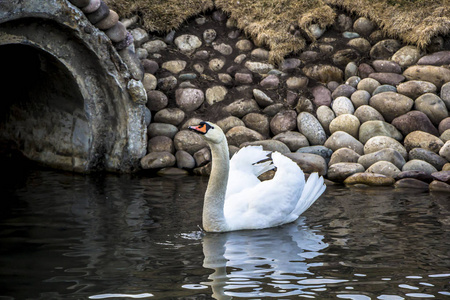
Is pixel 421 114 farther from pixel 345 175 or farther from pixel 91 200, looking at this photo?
pixel 91 200

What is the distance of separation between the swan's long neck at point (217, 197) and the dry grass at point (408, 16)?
6279 mm

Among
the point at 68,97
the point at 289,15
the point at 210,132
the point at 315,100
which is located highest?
the point at 289,15

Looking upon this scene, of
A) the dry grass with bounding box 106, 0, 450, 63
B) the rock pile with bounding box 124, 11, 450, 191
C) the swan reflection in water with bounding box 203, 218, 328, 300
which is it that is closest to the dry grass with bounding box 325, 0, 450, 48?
the dry grass with bounding box 106, 0, 450, 63

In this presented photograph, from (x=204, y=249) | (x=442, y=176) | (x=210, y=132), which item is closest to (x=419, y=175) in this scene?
(x=442, y=176)

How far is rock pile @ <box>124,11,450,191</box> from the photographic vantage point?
9195mm

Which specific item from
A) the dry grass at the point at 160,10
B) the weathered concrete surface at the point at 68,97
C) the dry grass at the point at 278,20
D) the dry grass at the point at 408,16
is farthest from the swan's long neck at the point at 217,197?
the dry grass at the point at 160,10

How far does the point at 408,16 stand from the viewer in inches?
451

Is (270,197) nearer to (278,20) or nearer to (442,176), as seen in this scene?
(442,176)

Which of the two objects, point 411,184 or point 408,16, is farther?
point 408,16

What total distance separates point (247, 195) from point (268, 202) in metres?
0.29

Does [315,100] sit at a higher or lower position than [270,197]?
higher

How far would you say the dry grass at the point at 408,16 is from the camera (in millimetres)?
10875

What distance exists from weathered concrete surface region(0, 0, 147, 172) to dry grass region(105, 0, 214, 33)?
2751 mm

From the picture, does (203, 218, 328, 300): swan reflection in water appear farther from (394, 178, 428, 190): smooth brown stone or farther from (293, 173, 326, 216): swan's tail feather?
(394, 178, 428, 190): smooth brown stone
